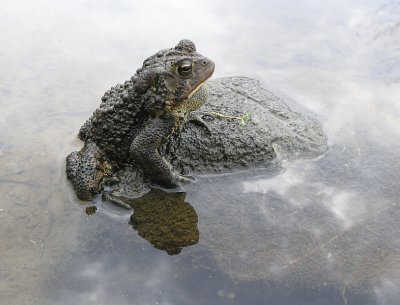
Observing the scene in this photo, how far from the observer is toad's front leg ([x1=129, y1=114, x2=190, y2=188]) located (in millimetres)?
4574

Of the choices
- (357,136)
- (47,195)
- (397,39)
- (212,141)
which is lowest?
(47,195)

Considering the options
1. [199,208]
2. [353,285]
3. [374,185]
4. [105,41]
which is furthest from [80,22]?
[353,285]

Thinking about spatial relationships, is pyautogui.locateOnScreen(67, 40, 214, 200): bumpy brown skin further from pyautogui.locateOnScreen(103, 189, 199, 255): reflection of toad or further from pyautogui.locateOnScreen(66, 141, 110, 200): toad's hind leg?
pyautogui.locateOnScreen(103, 189, 199, 255): reflection of toad

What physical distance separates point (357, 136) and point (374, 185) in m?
0.99

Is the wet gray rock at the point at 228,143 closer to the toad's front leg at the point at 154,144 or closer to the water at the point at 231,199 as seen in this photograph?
the water at the point at 231,199

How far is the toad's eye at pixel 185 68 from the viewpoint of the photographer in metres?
4.38

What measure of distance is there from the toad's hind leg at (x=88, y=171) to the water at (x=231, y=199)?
18 cm

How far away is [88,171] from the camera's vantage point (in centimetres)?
475

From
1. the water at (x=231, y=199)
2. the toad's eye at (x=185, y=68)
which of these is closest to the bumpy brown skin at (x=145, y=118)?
the toad's eye at (x=185, y=68)

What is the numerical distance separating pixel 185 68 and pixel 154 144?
86 centimetres

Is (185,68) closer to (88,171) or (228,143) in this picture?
(228,143)

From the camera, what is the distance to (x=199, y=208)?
187 inches

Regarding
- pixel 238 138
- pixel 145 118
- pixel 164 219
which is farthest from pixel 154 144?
pixel 238 138

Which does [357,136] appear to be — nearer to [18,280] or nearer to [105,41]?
[18,280]
